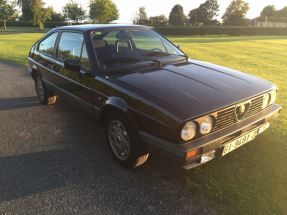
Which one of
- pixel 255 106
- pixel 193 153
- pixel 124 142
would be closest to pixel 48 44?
pixel 124 142

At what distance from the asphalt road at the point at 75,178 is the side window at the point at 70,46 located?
1252 millimetres

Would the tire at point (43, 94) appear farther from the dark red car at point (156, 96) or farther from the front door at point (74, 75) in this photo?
the dark red car at point (156, 96)

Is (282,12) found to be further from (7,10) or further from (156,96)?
(156,96)

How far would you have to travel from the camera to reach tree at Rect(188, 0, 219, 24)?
278 ft

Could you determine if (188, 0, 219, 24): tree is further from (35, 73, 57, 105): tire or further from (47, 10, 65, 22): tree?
(35, 73, 57, 105): tire

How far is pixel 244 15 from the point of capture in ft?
266

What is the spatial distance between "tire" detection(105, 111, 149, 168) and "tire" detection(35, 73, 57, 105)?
2.47 meters

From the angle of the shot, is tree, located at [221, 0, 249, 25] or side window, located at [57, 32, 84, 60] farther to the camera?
tree, located at [221, 0, 249, 25]

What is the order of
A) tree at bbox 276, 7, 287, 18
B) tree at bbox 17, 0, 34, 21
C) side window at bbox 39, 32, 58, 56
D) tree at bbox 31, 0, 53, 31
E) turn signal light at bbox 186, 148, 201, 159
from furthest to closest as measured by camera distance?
tree at bbox 276, 7, 287, 18
tree at bbox 17, 0, 34, 21
tree at bbox 31, 0, 53, 31
side window at bbox 39, 32, 58, 56
turn signal light at bbox 186, 148, 201, 159

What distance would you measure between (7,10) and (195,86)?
5941cm

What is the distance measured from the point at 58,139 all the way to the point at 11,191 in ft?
3.93

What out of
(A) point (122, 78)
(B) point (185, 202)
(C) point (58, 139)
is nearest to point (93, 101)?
(A) point (122, 78)

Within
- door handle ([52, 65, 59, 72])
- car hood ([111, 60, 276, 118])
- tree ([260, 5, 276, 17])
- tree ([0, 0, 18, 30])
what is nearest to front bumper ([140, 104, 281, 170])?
car hood ([111, 60, 276, 118])

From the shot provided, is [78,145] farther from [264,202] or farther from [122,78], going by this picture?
[264,202]
